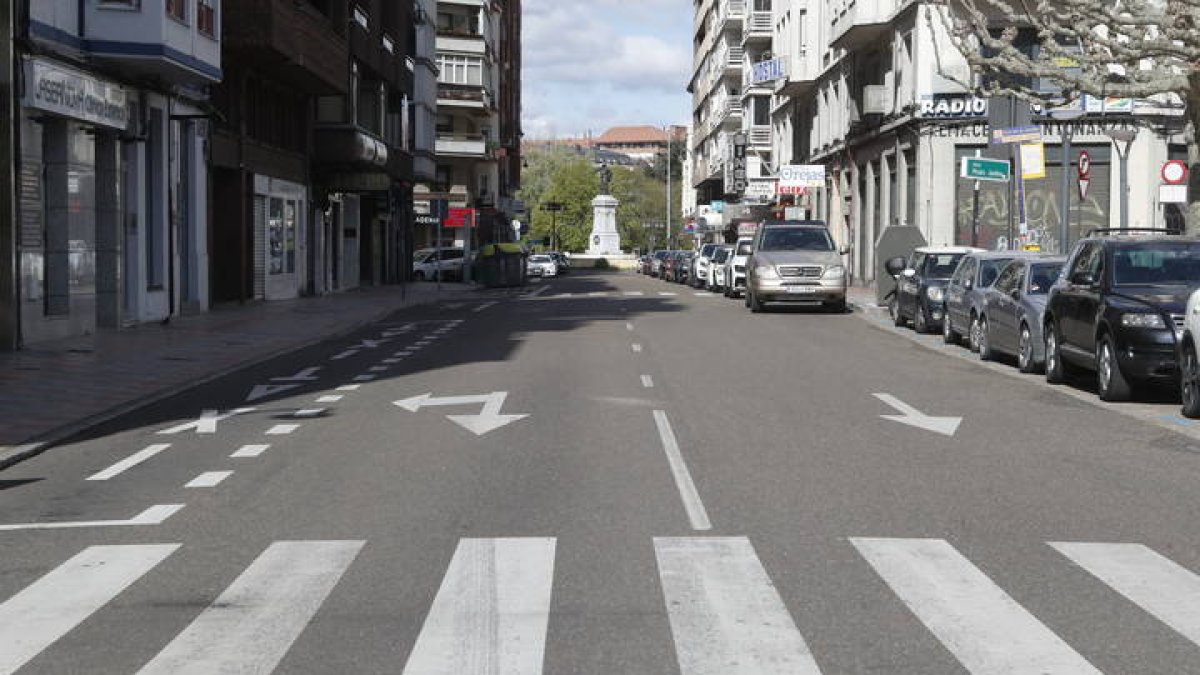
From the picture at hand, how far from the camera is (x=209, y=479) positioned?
10344 millimetres

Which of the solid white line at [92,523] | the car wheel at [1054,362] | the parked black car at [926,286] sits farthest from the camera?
the parked black car at [926,286]

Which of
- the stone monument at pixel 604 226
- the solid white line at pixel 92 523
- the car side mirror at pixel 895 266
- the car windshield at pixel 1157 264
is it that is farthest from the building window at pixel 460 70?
the solid white line at pixel 92 523

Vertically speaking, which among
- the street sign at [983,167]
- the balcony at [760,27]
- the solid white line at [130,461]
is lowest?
the solid white line at [130,461]

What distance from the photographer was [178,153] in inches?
1216

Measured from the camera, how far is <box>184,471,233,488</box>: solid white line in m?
10.1

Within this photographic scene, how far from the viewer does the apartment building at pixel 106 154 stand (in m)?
22.4

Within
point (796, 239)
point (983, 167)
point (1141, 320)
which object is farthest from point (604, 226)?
point (1141, 320)

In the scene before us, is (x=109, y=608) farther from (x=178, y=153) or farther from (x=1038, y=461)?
(x=178, y=153)

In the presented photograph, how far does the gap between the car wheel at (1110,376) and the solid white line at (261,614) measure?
956 centimetres

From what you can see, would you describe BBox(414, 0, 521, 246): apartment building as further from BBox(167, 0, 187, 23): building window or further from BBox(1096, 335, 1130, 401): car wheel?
BBox(1096, 335, 1130, 401): car wheel

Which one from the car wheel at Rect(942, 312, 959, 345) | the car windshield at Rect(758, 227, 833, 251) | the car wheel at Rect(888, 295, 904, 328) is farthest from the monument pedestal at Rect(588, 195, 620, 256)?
the car wheel at Rect(942, 312, 959, 345)

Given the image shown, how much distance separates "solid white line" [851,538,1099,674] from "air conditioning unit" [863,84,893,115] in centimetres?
4301

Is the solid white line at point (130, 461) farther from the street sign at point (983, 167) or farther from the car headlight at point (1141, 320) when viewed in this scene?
the street sign at point (983, 167)

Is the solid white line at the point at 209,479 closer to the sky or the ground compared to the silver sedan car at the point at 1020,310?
closer to the ground
